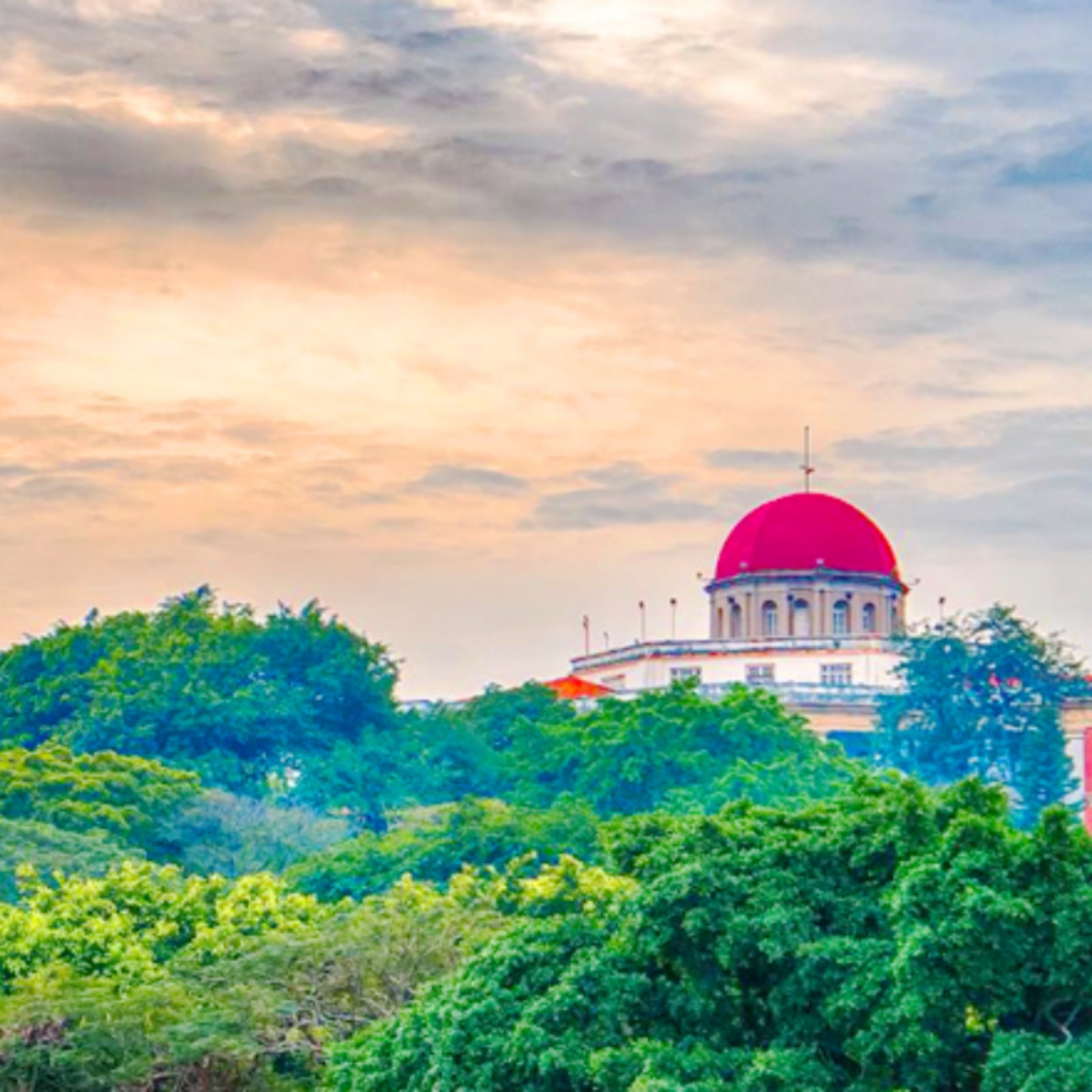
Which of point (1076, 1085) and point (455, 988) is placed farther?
point (455, 988)

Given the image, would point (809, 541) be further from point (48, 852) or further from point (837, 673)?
point (48, 852)

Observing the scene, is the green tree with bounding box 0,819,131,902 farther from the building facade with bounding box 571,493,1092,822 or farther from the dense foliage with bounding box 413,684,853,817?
the building facade with bounding box 571,493,1092,822

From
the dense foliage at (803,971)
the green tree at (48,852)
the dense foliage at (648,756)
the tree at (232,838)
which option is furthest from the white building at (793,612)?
the dense foliage at (803,971)

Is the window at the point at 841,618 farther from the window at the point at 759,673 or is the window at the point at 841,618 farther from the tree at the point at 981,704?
the tree at the point at 981,704

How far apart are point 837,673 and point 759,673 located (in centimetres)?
265

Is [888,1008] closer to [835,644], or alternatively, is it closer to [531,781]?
[531,781]

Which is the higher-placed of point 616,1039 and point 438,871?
point 438,871

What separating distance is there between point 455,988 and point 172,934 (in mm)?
16340

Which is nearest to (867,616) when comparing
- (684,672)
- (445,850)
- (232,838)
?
(684,672)

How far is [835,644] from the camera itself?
10138cm

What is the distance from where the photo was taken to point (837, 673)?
101 meters

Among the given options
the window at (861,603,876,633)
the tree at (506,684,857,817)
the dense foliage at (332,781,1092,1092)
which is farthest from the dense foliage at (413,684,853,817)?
the dense foliage at (332,781,1092,1092)

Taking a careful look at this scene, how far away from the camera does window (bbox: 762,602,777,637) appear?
104 m

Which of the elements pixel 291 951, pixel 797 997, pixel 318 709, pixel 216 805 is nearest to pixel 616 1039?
pixel 797 997
